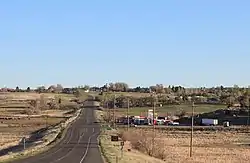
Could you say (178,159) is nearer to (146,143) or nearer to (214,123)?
(146,143)

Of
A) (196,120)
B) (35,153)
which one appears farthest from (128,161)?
(196,120)

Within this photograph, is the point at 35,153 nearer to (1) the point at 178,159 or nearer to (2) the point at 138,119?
(1) the point at 178,159

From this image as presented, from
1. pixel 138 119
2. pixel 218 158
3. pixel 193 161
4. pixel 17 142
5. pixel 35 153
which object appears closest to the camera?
pixel 35 153

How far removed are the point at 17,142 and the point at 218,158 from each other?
38.7 metres

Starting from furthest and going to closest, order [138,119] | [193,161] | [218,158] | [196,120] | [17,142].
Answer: [196,120]
[138,119]
[17,142]
[218,158]
[193,161]

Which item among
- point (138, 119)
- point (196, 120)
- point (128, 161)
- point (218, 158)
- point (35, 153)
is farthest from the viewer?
point (196, 120)

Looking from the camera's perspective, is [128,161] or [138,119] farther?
[138,119]

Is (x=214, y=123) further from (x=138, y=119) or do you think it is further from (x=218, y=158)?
(x=218, y=158)

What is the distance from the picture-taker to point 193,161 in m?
65.8

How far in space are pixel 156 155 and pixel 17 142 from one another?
115ft

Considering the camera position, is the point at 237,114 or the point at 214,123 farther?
the point at 237,114

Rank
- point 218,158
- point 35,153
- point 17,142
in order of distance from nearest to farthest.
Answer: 1. point 35,153
2. point 218,158
3. point 17,142

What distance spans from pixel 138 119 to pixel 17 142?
81942mm

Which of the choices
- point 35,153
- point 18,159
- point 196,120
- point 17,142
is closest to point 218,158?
point 35,153
